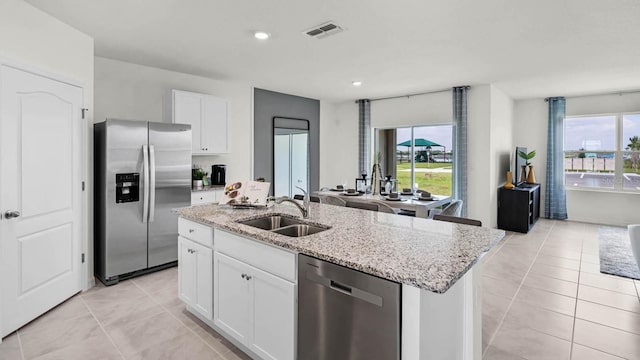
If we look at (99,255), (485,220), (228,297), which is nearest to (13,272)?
(99,255)

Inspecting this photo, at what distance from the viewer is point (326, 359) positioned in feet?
5.60

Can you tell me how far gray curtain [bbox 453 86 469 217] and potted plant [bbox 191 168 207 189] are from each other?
433 cm

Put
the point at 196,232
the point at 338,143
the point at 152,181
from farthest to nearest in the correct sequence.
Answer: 1. the point at 338,143
2. the point at 152,181
3. the point at 196,232

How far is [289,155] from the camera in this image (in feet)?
21.7

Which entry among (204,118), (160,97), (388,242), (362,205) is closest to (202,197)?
(204,118)

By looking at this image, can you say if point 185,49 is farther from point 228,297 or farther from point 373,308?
point 373,308

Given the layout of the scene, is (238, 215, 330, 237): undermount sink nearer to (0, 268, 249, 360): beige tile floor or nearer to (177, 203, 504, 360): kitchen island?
(177, 203, 504, 360): kitchen island

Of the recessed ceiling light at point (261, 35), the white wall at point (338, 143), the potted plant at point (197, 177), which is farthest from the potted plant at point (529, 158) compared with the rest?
the potted plant at point (197, 177)

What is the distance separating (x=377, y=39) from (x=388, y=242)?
241 centimetres

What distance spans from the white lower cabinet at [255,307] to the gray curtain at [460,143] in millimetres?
4792

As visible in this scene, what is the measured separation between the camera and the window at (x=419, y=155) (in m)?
6.48

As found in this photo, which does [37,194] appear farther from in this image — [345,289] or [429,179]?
[429,179]

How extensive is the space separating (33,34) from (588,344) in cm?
505

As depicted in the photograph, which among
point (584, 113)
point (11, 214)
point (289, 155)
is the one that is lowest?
point (11, 214)
